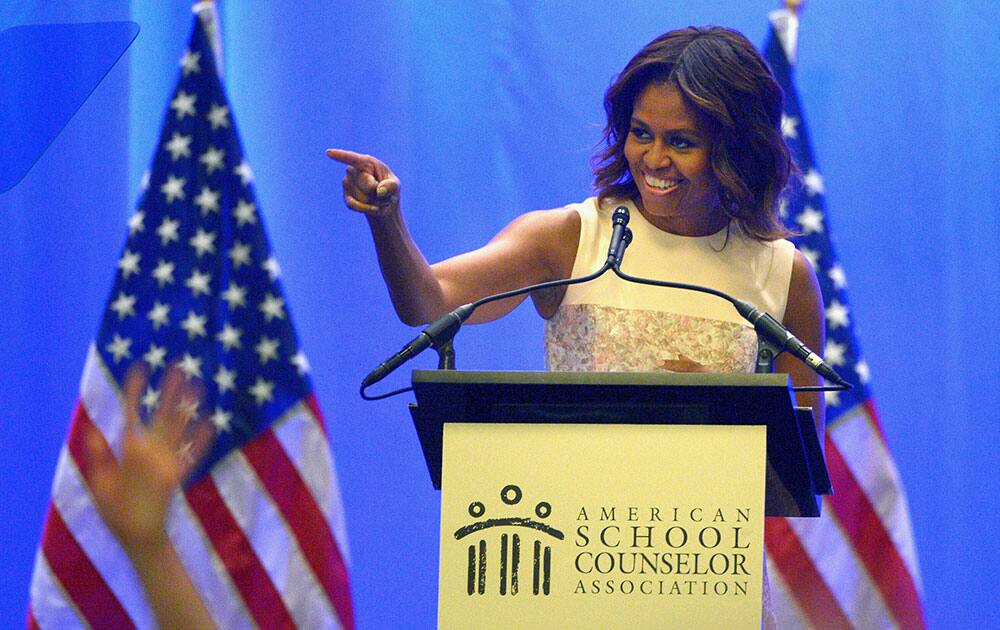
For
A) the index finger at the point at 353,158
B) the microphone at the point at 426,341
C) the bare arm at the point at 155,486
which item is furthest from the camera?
the bare arm at the point at 155,486

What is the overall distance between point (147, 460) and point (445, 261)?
127 cm

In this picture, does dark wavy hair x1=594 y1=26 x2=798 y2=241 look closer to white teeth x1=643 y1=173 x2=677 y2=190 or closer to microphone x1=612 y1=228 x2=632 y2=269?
white teeth x1=643 y1=173 x2=677 y2=190

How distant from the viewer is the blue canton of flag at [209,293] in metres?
2.95

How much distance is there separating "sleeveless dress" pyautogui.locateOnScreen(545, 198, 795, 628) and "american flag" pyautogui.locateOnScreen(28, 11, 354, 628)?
A: 1.07 meters

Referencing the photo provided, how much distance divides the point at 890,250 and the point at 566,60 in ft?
2.93

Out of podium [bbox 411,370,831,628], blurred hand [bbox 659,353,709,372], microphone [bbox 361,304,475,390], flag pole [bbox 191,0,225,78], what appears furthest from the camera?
flag pole [bbox 191,0,225,78]

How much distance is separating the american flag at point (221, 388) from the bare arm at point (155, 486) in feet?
0.08

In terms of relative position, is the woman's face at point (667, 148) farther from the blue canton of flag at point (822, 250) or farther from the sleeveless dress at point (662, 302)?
the blue canton of flag at point (822, 250)

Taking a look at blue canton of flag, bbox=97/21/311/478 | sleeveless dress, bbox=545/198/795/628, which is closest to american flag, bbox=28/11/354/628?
blue canton of flag, bbox=97/21/311/478

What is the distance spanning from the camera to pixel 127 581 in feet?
9.46

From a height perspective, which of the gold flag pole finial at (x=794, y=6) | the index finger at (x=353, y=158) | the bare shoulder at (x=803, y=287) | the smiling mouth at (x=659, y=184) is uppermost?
the gold flag pole finial at (x=794, y=6)

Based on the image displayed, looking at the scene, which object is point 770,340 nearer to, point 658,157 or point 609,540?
point 609,540

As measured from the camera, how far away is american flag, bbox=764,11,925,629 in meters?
2.93

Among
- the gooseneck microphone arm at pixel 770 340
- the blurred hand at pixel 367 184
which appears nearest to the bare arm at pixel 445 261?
the blurred hand at pixel 367 184
